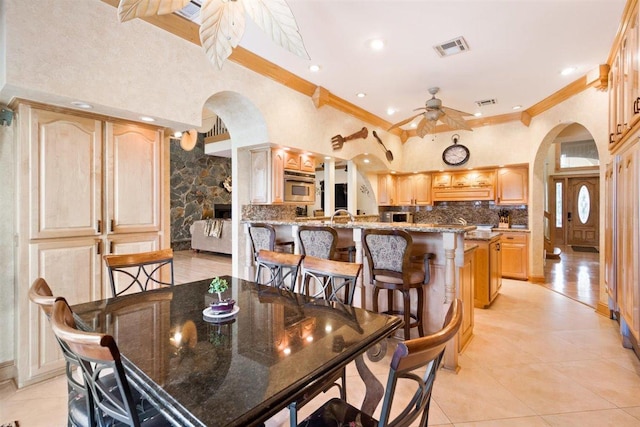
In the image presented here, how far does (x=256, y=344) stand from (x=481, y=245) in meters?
3.37

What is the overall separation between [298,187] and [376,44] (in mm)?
2116

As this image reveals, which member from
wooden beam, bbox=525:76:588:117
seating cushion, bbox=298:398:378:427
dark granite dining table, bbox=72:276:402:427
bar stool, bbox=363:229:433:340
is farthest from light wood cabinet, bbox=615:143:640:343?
seating cushion, bbox=298:398:378:427

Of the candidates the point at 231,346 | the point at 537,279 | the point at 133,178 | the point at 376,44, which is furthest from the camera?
the point at 537,279

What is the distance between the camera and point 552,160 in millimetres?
9227

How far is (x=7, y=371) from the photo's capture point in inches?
92.1

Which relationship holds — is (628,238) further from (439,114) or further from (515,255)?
(515,255)

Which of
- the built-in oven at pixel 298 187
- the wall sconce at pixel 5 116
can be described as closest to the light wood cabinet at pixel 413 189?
the built-in oven at pixel 298 187

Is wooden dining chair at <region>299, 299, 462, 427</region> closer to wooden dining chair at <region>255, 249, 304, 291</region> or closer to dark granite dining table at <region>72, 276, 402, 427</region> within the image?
dark granite dining table at <region>72, 276, 402, 427</region>

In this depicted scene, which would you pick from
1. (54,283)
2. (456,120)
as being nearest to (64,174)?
(54,283)

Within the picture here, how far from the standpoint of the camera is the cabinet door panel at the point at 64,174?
229 centimetres

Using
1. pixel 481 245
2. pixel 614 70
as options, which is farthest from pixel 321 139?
pixel 614 70

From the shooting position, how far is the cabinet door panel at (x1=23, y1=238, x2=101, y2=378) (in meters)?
2.29

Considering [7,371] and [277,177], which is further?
[277,177]

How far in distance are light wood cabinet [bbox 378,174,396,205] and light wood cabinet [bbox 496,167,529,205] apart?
2114 millimetres
